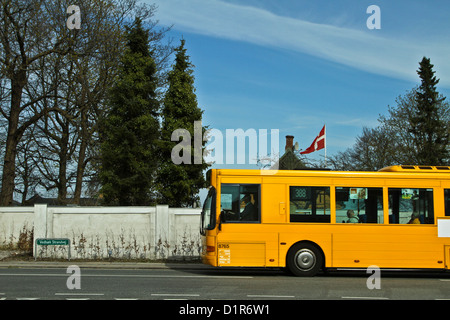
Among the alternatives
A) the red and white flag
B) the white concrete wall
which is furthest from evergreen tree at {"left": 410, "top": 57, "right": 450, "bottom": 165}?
the white concrete wall

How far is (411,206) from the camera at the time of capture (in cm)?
1489

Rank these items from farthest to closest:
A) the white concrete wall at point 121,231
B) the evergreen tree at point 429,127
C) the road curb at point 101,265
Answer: the evergreen tree at point 429,127 < the white concrete wall at point 121,231 < the road curb at point 101,265

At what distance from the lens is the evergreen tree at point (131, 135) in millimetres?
27531

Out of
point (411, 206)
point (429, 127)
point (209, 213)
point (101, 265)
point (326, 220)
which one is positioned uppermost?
point (429, 127)

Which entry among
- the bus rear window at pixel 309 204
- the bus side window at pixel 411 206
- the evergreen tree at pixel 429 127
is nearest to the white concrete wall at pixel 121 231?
the bus rear window at pixel 309 204

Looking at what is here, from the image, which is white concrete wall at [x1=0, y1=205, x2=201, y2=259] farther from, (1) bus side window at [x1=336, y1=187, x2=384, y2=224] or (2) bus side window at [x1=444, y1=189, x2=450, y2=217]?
(2) bus side window at [x1=444, y1=189, x2=450, y2=217]

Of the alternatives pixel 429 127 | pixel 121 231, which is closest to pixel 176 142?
pixel 121 231

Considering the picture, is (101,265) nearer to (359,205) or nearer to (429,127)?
(359,205)

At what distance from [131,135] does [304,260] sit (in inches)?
608

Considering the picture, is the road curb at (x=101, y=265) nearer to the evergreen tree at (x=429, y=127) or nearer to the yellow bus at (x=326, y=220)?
the yellow bus at (x=326, y=220)

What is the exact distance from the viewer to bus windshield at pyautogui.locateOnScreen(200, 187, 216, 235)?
14891 millimetres

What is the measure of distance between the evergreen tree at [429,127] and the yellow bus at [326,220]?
31.1 meters

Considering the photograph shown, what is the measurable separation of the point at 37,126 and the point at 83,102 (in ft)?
32.1

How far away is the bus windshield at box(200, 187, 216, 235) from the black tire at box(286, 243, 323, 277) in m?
2.31
